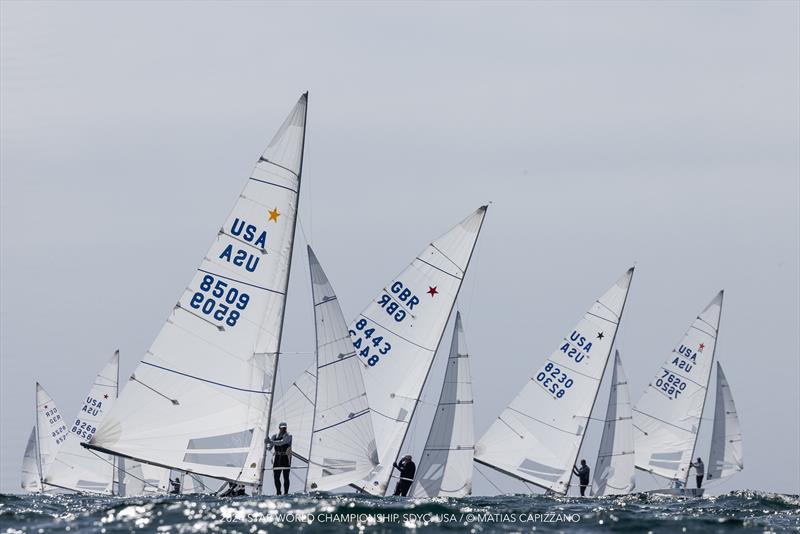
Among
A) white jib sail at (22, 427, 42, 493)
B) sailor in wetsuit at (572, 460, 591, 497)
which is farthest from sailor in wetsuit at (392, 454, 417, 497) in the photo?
white jib sail at (22, 427, 42, 493)

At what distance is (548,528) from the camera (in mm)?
22516

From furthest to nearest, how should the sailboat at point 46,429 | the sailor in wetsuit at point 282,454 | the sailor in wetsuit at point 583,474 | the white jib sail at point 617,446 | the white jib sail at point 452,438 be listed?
the sailboat at point 46,429, the white jib sail at point 617,446, the sailor in wetsuit at point 583,474, the white jib sail at point 452,438, the sailor in wetsuit at point 282,454

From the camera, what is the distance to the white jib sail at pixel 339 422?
28.4 meters

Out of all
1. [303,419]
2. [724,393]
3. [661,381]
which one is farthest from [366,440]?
[724,393]

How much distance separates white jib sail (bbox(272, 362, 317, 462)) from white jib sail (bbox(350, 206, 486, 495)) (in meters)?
1.38

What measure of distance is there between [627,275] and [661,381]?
9.63 meters

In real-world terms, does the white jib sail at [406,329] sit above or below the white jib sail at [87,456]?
above

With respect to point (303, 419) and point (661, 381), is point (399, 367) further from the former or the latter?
point (661, 381)

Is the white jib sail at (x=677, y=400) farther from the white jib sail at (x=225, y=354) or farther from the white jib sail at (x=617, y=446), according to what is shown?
the white jib sail at (x=225, y=354)

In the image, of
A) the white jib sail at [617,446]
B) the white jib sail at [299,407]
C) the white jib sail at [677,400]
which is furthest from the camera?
the white jib sail at [677,400]

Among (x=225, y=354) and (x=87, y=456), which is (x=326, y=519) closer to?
(x=225, y=354)

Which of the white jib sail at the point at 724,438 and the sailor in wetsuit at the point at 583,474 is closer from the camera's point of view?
the sailor in wetsuit at the point at 583,474

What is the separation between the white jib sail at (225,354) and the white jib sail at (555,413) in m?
16.7

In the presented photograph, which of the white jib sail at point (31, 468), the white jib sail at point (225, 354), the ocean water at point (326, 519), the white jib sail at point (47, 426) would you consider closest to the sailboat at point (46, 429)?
the white jib sail at point (47, 426)
